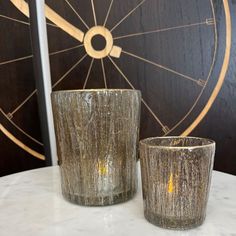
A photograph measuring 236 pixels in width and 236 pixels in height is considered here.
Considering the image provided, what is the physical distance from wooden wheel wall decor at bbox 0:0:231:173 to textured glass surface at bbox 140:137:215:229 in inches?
19.8

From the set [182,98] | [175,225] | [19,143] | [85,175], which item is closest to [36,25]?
[19,143]

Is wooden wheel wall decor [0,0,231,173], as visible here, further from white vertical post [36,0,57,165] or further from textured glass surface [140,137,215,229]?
textured glass surface [140,137,215,229]

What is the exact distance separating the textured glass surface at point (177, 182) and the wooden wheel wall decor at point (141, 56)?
0.50m

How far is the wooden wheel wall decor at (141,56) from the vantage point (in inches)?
34.8

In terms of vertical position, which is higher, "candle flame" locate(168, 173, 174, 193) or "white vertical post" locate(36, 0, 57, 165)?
"white vertical post" locate(36, 0, 57, 165)

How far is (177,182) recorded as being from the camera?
1.28 feet

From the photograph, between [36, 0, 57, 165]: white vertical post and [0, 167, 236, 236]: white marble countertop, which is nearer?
[0, 167, 236, 236]: white marble countertop

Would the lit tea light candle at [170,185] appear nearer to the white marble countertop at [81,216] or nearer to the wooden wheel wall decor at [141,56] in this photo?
the white marble countertop at [81,216]

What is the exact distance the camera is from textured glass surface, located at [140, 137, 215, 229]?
384 mm

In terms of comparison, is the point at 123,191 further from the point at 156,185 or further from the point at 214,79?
the point at 214,79

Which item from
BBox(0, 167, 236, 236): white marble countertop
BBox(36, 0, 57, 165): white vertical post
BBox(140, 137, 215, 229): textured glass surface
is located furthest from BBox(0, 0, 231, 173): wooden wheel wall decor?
BBox(140, 137, 215, 229): textured glass surface

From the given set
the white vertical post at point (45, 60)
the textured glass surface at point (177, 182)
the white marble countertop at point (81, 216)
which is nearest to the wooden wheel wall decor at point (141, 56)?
the white vertical post at point (45, 60)

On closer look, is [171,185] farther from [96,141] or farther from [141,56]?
[141,56]

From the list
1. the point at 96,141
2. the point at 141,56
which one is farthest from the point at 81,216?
the point at 141,56
